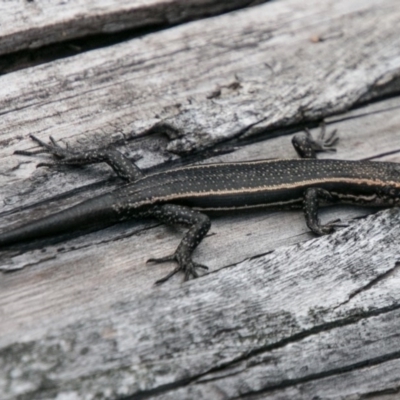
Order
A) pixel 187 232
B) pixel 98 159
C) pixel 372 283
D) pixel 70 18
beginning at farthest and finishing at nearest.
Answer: pixel 70 18 < pixel 98 159 < pixel 187 232 < pixel 372 283

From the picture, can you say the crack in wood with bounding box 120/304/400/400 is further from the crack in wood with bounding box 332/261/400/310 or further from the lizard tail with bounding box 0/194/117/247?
the lizard tail with bounding box 0/194/117/247

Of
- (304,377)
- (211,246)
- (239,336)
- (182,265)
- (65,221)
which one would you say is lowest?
(304,377)

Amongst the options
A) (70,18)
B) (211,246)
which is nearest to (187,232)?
(211,246)

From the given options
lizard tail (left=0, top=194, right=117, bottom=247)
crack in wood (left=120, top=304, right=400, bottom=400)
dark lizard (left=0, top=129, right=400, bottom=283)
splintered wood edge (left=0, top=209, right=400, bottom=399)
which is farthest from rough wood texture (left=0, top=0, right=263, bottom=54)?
crack in wood (left=120, top=304, right=400, bottom=400)

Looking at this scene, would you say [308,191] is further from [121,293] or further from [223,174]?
[121,293]

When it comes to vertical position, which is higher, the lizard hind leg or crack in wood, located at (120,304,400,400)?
the lizard hind leg

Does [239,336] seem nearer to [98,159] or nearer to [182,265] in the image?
[182,265]
